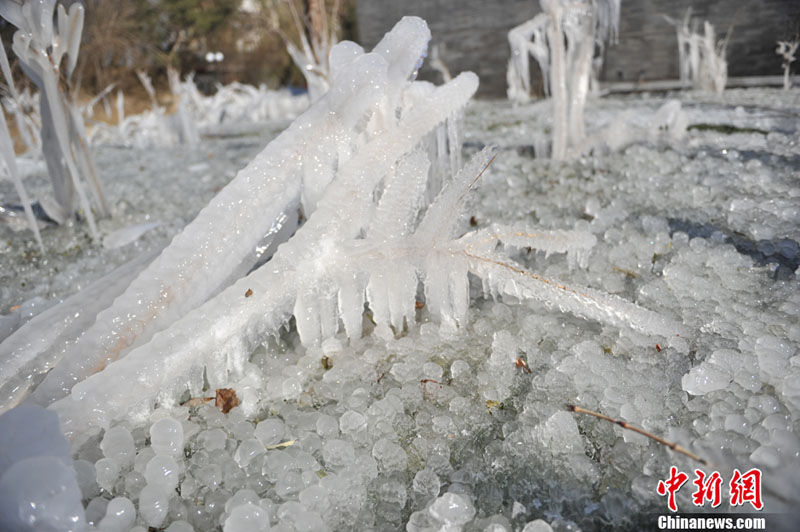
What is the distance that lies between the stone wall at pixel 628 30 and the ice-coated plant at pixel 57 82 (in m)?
7.00

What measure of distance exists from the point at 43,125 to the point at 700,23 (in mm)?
8702

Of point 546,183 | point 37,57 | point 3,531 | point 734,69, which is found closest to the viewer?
point 3,531

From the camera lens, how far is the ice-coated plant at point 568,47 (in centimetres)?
255

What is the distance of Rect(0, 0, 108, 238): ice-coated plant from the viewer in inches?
66.7

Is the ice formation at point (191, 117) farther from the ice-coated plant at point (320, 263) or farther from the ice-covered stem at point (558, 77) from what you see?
the ice-coated plant at point (320, 263)

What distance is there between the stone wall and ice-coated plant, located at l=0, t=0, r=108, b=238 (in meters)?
7.00

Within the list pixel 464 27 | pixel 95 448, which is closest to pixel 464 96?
pixel 95 448

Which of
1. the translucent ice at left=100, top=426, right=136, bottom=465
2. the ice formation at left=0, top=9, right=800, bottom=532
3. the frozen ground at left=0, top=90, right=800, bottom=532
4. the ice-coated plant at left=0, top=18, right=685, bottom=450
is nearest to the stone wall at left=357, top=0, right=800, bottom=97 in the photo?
the frozen ground at left=0, top=90, right=800, bottom=532

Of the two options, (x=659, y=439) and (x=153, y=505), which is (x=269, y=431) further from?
(x=659, y=439)

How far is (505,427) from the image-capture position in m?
0.89

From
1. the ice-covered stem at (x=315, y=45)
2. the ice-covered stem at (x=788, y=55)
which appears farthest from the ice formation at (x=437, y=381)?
the ice-covered stem at (x=788, y=55)

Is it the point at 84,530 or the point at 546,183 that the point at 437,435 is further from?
the point at 546,183

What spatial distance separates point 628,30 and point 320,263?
874cm

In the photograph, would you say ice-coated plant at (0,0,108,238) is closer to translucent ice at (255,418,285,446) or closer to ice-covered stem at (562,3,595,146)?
translucent ice at (255,418,285,446)
